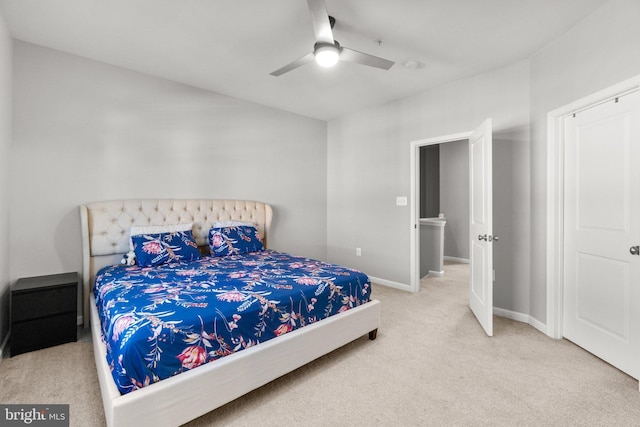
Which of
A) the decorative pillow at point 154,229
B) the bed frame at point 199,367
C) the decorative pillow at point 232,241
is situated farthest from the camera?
the decorative pillow at point 232,241

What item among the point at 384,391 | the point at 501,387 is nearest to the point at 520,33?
the point at 501,387

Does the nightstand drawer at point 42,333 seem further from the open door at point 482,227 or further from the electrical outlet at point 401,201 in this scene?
the electrical outlet at point 401,201

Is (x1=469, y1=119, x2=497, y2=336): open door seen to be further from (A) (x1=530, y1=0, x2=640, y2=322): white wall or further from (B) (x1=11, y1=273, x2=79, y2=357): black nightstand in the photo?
(B) (x1=11, y1=273, x2=79, y2=357): black nightstand

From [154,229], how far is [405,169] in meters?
3.20

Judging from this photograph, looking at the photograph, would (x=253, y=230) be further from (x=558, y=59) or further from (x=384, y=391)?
(x=558, y=59)

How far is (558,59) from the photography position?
2.65 meters

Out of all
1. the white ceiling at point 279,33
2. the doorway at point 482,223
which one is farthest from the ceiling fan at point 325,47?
the doorway at point 482,223

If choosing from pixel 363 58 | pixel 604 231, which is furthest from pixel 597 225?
pixel 363 58

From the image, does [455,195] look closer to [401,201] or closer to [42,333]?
[401,201]

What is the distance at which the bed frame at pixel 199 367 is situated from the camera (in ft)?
4.67

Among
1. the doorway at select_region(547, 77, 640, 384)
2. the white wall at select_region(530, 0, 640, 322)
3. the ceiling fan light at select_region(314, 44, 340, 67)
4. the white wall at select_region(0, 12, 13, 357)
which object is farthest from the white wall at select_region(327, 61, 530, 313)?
the white wall at select_region(0, 12, 13, 357)

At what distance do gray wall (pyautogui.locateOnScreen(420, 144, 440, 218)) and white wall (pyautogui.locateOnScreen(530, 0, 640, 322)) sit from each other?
11.1 ft

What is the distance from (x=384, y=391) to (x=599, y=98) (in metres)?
2.64

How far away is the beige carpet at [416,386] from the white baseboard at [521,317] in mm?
134
